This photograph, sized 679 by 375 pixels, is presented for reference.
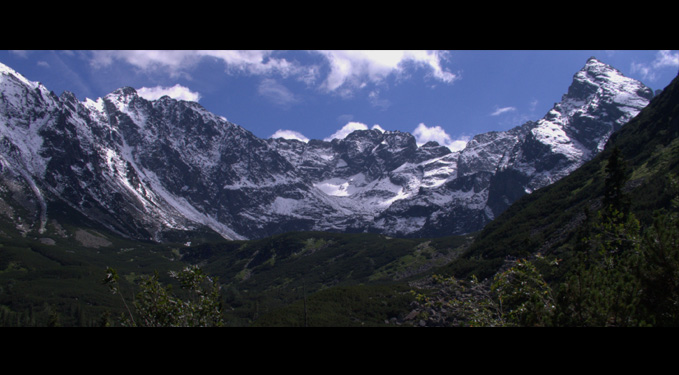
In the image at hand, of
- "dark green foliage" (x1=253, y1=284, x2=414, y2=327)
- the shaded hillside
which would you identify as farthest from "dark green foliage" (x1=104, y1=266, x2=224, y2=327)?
"dark green foliage" (x1=253, y1=284, x2=414, y2=327)

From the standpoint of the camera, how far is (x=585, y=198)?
16688 cm

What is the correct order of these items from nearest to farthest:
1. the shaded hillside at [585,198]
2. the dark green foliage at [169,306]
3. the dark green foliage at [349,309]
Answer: the dark green foliage at [169,306], the shaded hillside at [585,198], the dark green foliage at [349,309]

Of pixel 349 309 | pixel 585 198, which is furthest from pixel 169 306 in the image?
pixel 585 198

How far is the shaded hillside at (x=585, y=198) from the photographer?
414 feet

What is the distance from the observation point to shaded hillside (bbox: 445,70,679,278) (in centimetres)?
12623

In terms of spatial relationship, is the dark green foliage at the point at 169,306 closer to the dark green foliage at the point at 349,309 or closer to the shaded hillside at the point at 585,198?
the shaded hillside at the point at 585,198

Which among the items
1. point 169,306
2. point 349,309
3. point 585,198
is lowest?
point 349,309

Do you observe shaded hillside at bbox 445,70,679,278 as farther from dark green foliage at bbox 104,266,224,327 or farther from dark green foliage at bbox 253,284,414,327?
dark green foliage at bbox 104,266,224,327

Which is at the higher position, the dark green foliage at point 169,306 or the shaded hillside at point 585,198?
the shaded hillside at point 585,198

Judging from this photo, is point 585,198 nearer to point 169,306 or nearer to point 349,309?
point 349,309

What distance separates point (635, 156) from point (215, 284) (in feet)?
605

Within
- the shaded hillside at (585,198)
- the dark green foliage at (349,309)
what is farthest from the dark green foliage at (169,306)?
the dark green foliage at (349,309)
